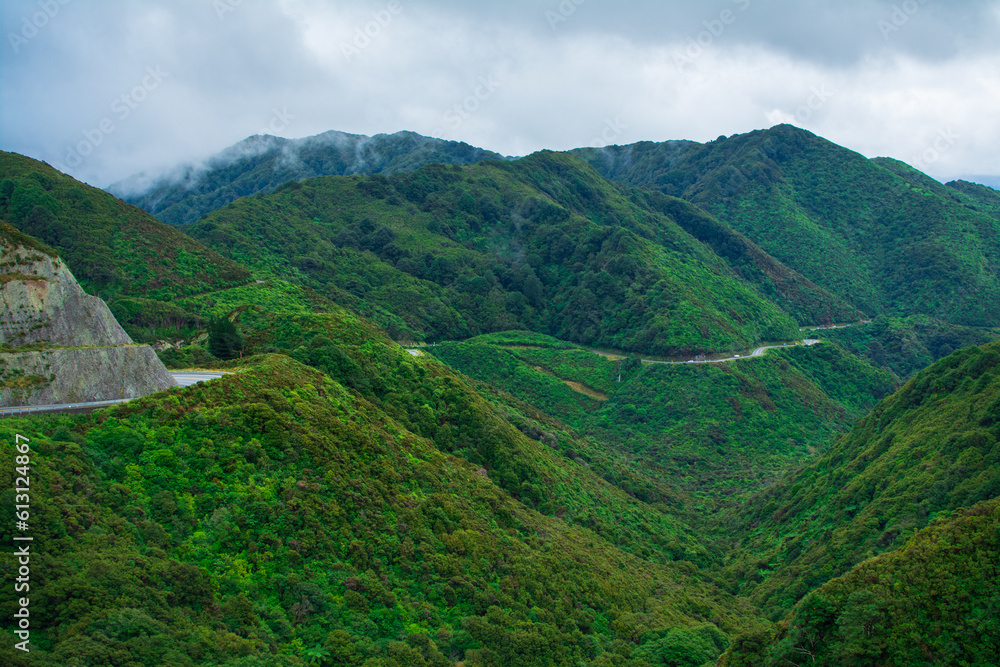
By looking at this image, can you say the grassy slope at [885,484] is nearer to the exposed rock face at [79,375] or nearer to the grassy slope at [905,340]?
the exposed rock face at [79,375]

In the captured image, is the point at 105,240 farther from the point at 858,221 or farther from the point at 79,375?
the point at 858,221

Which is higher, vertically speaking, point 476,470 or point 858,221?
point 858,221

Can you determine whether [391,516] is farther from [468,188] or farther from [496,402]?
[468,188]

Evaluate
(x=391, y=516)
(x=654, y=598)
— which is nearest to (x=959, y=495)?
(x=654, y=598)

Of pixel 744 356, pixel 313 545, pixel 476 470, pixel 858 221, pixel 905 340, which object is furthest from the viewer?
pixel 858 221

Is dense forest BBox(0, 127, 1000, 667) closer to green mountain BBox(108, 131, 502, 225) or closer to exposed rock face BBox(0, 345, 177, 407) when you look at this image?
exposed rock face BBox(0, 345, 177, 407)

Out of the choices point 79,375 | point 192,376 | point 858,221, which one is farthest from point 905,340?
point 79,375

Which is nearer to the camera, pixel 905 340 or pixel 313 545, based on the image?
pixel 313 545
